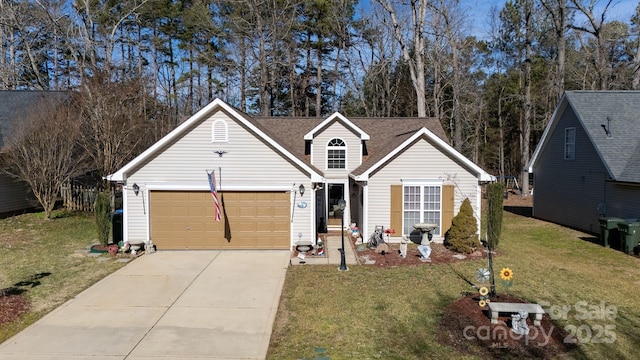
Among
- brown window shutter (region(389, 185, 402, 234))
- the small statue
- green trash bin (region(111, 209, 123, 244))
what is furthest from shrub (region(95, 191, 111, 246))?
the small statue

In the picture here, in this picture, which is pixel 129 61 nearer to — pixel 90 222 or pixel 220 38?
pixel 220 38

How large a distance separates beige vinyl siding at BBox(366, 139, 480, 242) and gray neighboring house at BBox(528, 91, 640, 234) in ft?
19.5

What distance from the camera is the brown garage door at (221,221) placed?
44.1ft

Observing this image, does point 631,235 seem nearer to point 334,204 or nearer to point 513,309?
point 513,309

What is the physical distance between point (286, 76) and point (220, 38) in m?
6.06

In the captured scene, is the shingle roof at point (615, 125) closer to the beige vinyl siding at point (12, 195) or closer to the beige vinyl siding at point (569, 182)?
the beige vinyl siding at point (569, 182)

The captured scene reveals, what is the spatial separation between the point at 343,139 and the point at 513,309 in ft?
36.3

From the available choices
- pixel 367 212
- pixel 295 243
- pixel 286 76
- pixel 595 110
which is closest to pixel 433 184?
pixel 367 212

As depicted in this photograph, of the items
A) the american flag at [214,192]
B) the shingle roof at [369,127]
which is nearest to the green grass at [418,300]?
the american flag at [214,192]

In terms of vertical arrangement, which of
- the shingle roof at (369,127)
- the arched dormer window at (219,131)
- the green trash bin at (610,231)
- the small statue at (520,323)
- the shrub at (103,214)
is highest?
the shingle roof at (369,127)

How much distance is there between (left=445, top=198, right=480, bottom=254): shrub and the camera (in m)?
12.7

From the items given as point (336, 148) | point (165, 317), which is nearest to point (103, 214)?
point (165, 317)

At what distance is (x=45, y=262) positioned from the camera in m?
11.7

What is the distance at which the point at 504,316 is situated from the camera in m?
7.45
